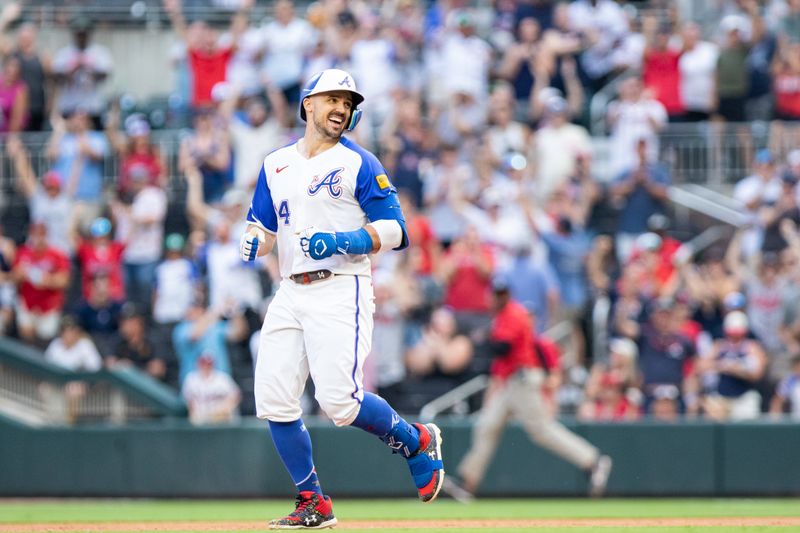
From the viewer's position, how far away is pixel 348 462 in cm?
1397

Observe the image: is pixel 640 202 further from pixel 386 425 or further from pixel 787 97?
pixel 386 425

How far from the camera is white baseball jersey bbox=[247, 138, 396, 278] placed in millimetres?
7836

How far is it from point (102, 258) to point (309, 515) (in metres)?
7.80

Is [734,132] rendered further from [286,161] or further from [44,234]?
[286,161]

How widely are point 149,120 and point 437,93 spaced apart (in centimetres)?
359

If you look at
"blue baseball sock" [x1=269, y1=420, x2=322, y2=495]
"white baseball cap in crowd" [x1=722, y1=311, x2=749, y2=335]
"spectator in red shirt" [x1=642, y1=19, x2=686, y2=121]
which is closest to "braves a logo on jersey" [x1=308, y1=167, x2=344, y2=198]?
"blue baseball sock" [x1=269, y1=420, x2=322, y2=495]

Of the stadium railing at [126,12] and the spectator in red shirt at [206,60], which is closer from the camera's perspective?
the spectator in red shirt at [206,60]

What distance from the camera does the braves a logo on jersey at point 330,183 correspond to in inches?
308

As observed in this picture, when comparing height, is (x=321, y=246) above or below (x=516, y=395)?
above

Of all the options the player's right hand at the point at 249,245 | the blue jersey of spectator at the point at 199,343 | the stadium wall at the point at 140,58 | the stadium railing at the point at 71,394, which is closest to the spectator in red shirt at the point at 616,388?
the blue jersey of spectator at the point at 199,343

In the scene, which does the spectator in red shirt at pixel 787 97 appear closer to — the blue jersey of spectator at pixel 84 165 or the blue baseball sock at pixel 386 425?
the blue jersey of spectator at pixel 84 165

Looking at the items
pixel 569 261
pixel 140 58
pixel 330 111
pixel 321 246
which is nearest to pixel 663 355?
pixel 569 261

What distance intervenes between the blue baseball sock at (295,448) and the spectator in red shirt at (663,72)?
979cm

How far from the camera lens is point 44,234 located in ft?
49.3
